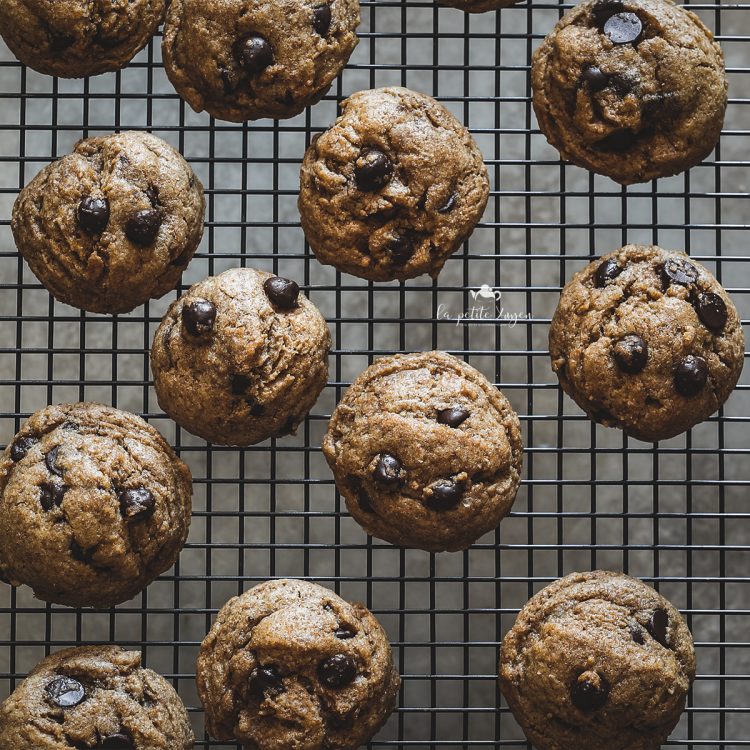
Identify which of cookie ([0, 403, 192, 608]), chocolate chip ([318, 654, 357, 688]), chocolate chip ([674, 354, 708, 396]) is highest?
chocolate chip ([674, 354, 708, 396])

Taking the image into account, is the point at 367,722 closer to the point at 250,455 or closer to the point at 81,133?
the point at 250,455

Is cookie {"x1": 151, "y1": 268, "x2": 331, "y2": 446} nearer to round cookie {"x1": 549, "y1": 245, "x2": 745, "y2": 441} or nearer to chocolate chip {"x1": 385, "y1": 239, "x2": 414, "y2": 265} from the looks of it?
chocolate chip {"x1": 385, "y1": 239, "x2": 414, "y2": 265}

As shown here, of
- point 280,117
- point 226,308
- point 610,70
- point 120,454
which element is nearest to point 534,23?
point 610,70

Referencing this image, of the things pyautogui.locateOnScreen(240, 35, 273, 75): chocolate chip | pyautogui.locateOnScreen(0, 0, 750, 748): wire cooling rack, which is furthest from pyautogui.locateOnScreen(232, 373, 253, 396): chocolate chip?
pyautogui.locateOnScreen(240, 35, 273, 75): chocolate chip

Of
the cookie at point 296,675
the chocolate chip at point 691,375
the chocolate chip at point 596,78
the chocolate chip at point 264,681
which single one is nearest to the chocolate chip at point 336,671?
the cookie at point 296,675

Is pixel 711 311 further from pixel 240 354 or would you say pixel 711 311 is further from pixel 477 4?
pixel 240 354

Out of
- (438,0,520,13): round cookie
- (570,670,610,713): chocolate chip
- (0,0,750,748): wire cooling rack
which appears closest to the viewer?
(570,670,610,713): chocolate chip
